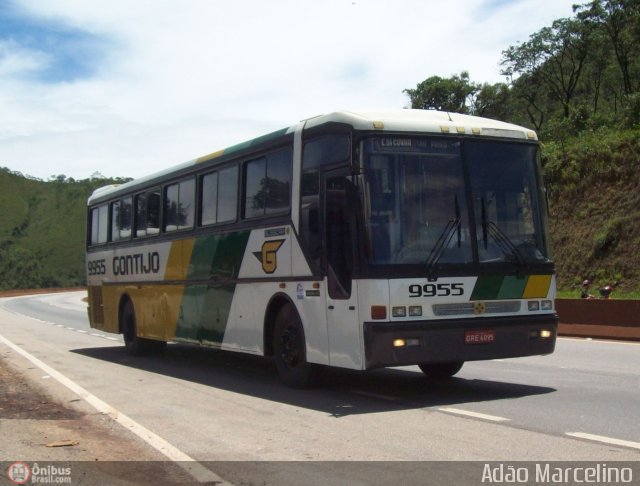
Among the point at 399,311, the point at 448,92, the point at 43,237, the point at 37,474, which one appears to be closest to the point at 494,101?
the point at 448,92

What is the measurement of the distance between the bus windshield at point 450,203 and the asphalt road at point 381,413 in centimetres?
173

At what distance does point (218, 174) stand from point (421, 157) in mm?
4539

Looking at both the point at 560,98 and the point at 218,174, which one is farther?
the point at 560,98

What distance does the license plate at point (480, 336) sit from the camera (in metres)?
9.82

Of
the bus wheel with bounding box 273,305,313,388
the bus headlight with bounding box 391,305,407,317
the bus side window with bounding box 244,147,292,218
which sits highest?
the bus side window with bounding box 244,147,292,218

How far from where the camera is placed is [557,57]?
52.5 meters

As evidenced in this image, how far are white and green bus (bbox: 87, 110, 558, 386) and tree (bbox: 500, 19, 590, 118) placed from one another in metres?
41.2

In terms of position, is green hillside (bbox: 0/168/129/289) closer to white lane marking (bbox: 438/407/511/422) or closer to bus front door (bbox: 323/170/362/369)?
bus front door (bbox: 323/170/362/369)

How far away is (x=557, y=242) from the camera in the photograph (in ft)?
119

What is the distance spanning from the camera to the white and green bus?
9.61 meters

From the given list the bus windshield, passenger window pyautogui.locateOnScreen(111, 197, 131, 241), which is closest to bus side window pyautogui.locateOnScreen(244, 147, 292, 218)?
the bus windshield

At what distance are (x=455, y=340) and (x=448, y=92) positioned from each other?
5224 cm

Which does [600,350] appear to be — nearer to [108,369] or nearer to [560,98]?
[108,369]

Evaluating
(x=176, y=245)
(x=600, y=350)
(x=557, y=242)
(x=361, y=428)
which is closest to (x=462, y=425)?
(x=361, y=428)
